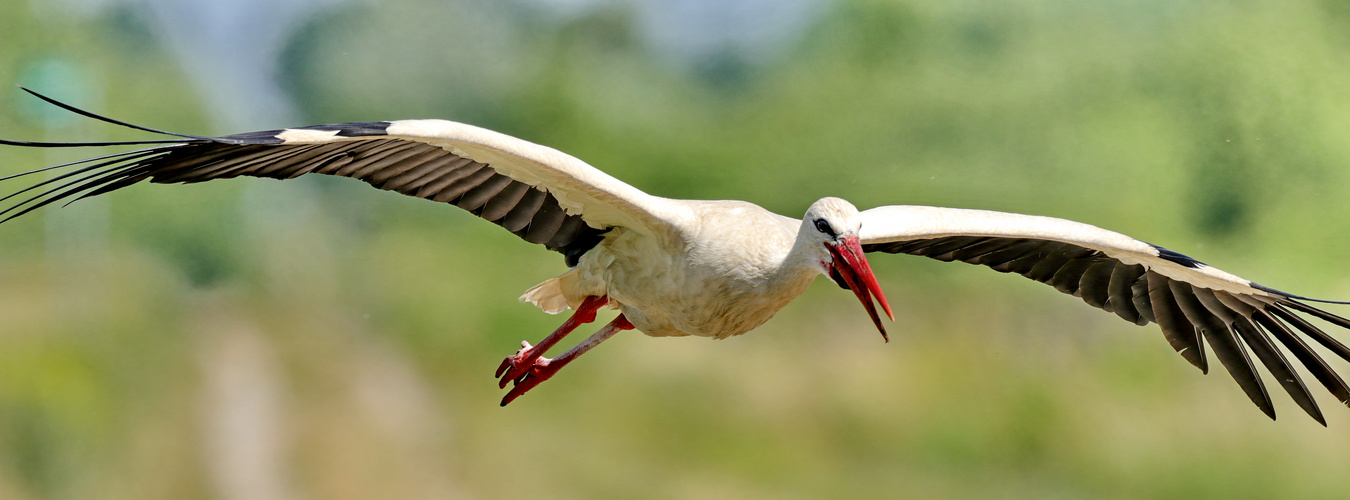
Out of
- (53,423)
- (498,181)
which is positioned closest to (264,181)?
(53,423)

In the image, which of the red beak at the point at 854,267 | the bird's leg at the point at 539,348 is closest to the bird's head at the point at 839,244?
the red beak at the point at 854,267

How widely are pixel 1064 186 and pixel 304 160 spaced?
7163 millimetres

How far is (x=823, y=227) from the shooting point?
3.07 meters

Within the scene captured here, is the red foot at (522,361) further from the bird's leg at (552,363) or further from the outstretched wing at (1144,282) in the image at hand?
the outstretched wing at (1144,282)

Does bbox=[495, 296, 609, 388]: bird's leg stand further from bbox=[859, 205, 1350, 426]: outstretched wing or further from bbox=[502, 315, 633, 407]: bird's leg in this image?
bbox=[859, 205, 1350, 426]: outstretched wing

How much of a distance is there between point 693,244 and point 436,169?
2.86 ft

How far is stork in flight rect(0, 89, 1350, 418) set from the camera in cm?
301

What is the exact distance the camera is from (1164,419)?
873 cm

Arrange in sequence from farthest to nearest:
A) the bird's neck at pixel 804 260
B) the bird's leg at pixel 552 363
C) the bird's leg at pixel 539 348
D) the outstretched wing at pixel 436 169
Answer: the bird's leg at pixel 552 363, the bird's leg at pixel 539 348, the bird's neck at pixel 804 260, the outstretched wing at pixel 436 169

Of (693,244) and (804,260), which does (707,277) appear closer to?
(693,244)

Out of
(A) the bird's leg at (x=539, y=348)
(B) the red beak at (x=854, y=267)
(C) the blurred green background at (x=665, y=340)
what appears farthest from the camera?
(C) the blurred green background at (x=665, y=340)

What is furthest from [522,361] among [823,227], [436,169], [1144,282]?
[1144,282]

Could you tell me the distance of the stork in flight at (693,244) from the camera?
3012 mm

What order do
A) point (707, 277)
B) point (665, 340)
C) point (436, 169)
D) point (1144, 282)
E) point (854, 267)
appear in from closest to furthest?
point (854, 267) → point (707, 277) → point (436, 169) → point (1144, 282) → point (665, 340)
